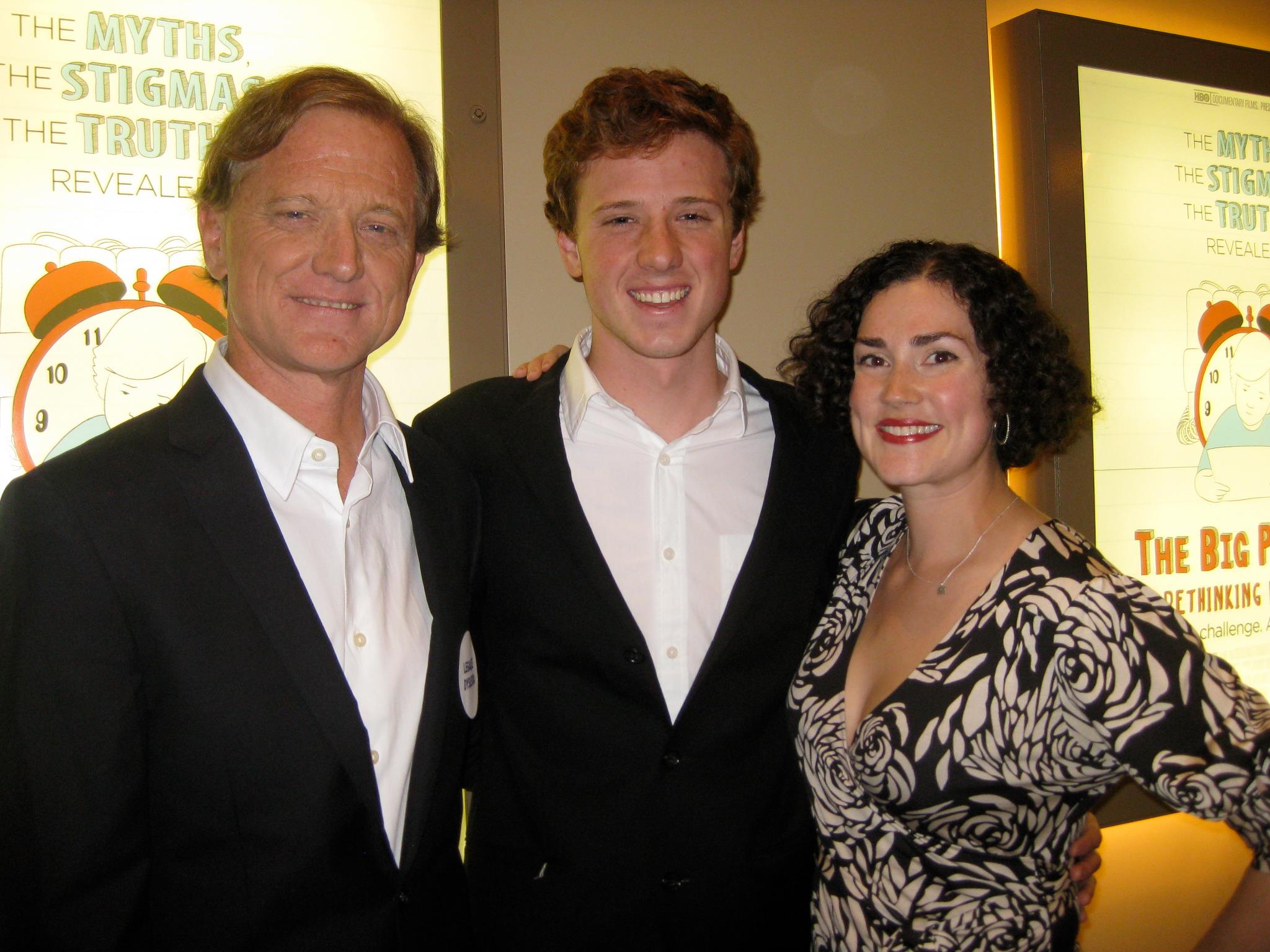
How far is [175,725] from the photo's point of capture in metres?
1.18

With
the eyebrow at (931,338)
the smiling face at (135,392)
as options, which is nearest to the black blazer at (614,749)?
the eyebrow at (931,338)

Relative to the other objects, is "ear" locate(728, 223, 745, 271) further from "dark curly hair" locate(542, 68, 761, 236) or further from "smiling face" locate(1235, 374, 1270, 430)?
"smiling face" locate(1235, 374, 1270, 430)

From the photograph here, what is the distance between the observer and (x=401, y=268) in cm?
146

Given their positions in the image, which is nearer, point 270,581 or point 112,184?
point 270,581

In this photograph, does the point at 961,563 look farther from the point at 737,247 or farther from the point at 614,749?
the point at 737,247

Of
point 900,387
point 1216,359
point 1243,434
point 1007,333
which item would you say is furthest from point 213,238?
point 1243,434

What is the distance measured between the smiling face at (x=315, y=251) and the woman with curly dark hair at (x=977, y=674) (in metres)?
0.93

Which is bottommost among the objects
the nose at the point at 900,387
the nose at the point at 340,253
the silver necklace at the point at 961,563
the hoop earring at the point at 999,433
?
the silver necklace at the point at 961,563

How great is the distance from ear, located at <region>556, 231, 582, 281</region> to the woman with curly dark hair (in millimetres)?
574

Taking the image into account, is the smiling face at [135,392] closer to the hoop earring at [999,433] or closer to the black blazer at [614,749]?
the black blazer at [614,749]

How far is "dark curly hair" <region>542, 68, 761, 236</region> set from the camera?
1.80 m

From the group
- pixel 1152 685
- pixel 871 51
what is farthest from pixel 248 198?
pixel 871 51

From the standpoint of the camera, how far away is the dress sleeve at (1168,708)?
1232 millimetres

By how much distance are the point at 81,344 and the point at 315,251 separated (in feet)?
3.26
